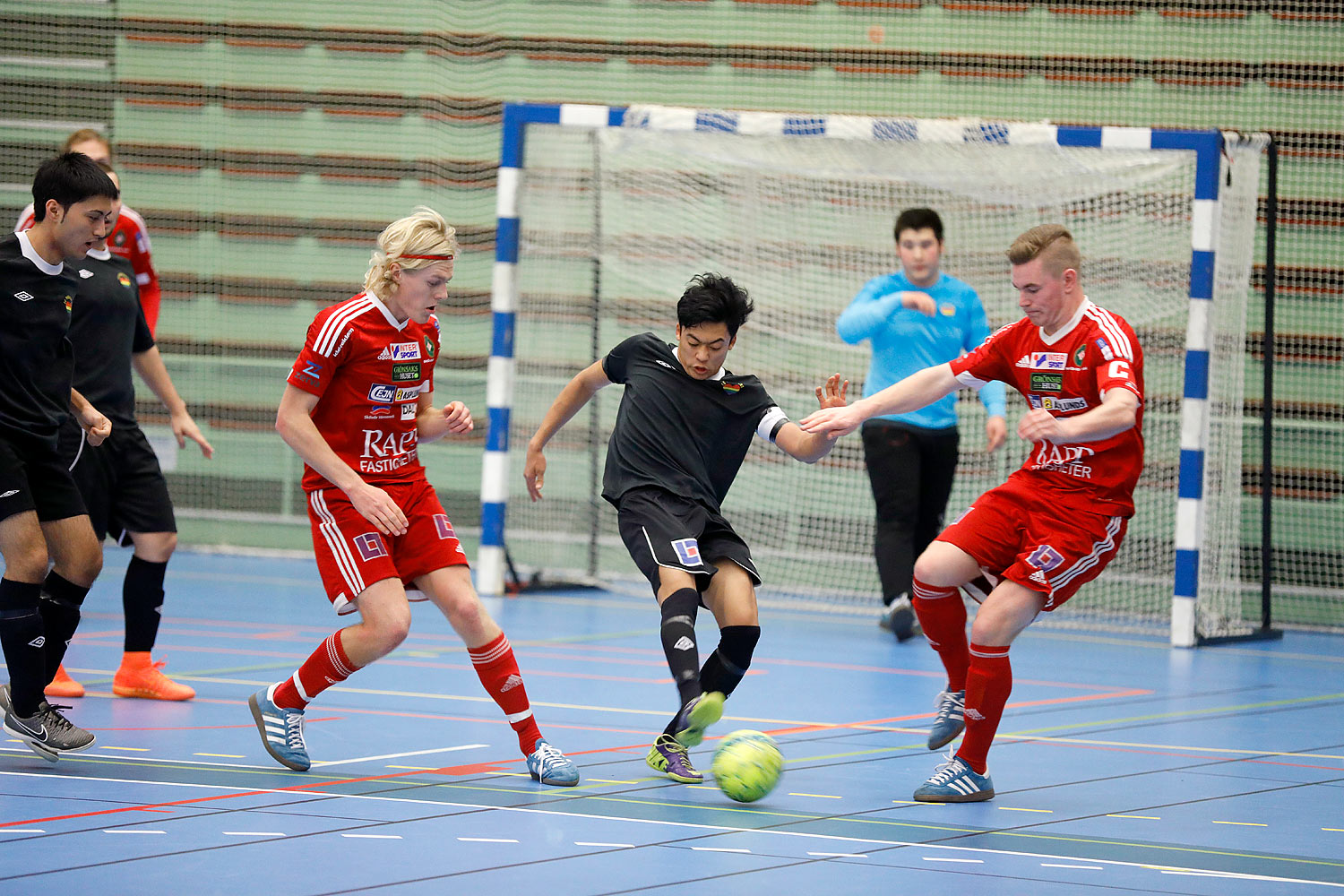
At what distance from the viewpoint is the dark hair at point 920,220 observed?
28.5 ft

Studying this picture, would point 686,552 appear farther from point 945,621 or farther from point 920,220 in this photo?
point 920,220

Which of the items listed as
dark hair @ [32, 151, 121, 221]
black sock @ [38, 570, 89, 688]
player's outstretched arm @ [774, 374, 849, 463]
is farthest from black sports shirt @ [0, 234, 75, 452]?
player's outstretched arm @ [774, 374, 849, 463]

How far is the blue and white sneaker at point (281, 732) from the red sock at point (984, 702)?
79.0 inches

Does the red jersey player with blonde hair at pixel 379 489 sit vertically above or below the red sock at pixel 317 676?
above

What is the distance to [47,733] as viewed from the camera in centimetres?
517

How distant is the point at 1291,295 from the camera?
1077 cm

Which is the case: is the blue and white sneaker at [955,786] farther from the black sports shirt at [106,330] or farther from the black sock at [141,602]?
the black sports shirt at [106,330]

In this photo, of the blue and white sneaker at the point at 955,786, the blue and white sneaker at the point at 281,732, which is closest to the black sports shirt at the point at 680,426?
the blue and white sneaker at the point at 955,786

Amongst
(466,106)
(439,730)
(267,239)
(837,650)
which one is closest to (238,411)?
(267,239)

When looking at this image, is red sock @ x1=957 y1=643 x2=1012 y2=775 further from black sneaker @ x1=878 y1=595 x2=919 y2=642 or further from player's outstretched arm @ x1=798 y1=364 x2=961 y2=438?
black sneaker @ x1=878 y1=595 x2=919 y2=642

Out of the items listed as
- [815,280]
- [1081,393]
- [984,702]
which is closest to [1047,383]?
[1081,393]

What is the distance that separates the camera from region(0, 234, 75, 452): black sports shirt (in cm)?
511

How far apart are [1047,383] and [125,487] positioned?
140 inches

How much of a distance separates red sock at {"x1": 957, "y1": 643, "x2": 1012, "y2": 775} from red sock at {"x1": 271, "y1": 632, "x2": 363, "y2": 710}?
1.87 m
